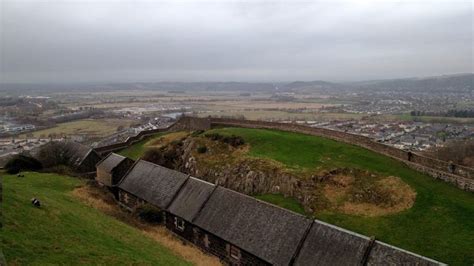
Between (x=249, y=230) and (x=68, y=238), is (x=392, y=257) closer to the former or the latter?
(x=249, y=230)

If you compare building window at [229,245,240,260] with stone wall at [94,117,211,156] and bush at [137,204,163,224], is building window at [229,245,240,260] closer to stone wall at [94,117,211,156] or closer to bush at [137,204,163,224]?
bush at [137,204,163,224]

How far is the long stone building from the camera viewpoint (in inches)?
794

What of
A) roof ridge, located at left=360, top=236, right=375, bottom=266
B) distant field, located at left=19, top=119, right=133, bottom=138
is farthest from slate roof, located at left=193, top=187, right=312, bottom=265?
distant field, located at left=19, top=119, right=133, bottom=138

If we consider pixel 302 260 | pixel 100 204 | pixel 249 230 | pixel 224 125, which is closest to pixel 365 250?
pixel 302 260

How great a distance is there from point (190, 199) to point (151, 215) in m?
3.77

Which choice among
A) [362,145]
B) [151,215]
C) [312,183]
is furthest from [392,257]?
[362,145]

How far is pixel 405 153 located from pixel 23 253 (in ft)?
101

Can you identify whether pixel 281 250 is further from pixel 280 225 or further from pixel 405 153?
pixel 405 153

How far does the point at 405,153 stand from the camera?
33.6 m

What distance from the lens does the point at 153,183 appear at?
111ft

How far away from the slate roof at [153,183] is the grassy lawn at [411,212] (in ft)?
26.2

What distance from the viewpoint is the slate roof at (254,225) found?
73.6 ft

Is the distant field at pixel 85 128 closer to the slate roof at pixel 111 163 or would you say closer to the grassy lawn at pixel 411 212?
the slate roof at pixel 111 163

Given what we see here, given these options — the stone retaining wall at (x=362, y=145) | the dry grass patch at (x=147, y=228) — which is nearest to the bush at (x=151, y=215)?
the dry grass patch at (x=147, y=228)
